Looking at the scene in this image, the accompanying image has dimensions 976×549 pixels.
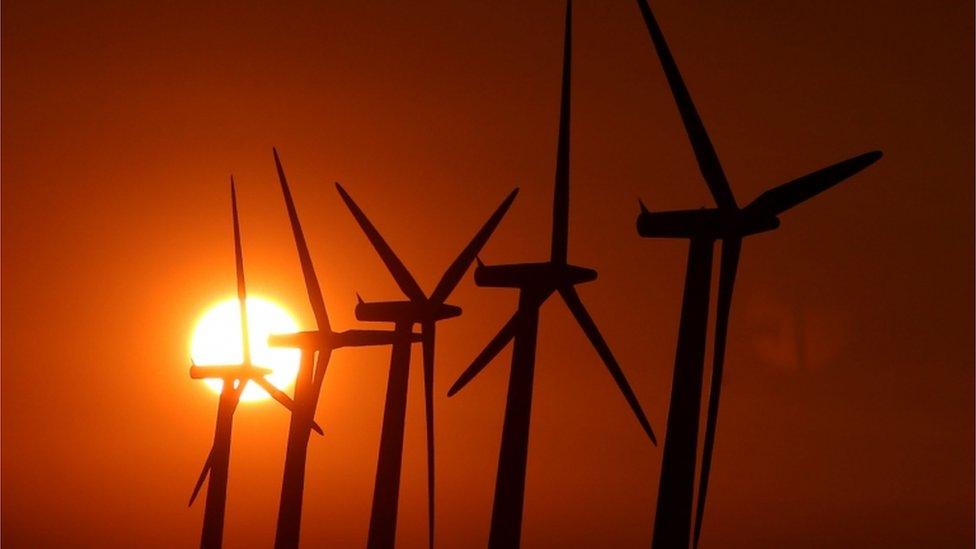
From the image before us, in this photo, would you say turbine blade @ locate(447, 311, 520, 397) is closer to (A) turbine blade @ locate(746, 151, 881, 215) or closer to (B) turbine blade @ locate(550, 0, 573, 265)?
(B) turbine blade @ locate(550, 0, 573, 265)

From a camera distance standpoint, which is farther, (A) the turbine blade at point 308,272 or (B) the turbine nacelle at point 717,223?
(A) the turbine blade at point 308,272

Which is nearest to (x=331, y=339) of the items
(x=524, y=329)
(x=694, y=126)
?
(x=524, y=329)

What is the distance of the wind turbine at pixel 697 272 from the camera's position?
3828 centimetres

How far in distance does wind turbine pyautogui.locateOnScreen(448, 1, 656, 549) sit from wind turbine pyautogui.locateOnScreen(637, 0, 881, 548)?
6.14m

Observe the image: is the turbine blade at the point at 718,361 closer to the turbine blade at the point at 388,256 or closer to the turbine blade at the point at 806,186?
the turbine blade at the point at 806,186

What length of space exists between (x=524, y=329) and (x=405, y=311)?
10176mm

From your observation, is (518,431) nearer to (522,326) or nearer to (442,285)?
(522,326)

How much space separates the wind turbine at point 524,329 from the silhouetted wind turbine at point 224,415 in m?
21.3

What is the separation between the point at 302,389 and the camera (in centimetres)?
6425

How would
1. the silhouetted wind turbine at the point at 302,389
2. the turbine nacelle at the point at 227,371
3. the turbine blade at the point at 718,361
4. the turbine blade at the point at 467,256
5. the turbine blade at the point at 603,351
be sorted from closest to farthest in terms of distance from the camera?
the turbine blade at the point at 718,361 < the turbine blade at the point at 603,351 < the turbine blade at the point at 467,256 < the silhouetted wind turbine at the point at 302,389 < the turbine nacelle at the point at 227,371

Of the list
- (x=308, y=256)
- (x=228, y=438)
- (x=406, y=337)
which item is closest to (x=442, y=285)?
(x=406, y=337)

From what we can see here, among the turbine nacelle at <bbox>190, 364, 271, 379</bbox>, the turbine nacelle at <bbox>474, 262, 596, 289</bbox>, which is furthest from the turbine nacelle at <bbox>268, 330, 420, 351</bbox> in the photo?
the turbine nacelle at <bbox>474, 262, 596, 289</bbox>

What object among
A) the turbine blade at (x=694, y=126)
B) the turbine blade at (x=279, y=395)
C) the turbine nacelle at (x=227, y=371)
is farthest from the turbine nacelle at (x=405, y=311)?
the turbine blade at (x=694, y=126)

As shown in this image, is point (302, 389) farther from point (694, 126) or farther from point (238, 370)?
point (694, 126)
